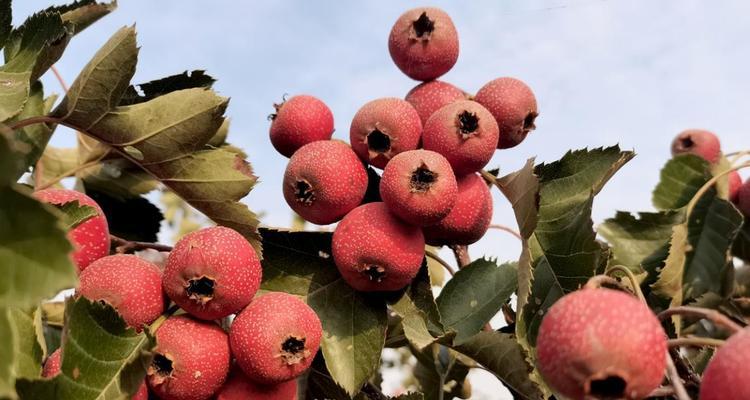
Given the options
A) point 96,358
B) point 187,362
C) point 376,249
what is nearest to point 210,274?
point 187,362

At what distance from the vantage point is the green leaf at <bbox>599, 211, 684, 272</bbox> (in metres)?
3.03

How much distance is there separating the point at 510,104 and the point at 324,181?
600mm

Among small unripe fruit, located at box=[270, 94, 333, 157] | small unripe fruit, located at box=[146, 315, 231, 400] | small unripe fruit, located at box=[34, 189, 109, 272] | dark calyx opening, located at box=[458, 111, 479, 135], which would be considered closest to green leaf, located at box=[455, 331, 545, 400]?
dark calyx opening, located at box=[458, 111, 479, 135]

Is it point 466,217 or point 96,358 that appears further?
point 466,217

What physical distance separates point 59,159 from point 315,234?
1844 millimetres

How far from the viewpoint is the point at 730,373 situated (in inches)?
47.8

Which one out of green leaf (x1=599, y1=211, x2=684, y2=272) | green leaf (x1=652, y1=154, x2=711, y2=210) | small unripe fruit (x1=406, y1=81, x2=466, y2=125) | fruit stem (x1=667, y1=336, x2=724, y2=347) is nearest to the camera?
fruit stem (x1=667, y1=336, x2=724, y2=347)

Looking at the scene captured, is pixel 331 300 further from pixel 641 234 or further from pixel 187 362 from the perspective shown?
pixel 641 234

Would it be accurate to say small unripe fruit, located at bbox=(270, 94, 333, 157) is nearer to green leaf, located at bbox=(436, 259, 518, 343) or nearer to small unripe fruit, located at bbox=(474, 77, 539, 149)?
small unripe fruit, located at bbox=(474, 77, 539, 149)

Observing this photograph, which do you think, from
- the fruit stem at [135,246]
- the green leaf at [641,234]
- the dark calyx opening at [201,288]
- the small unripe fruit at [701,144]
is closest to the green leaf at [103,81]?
the fruit stem at [135,246]

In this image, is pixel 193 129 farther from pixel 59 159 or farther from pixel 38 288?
pixel 59 159

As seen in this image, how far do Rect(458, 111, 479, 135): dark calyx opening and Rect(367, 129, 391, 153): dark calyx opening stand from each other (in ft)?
0.68

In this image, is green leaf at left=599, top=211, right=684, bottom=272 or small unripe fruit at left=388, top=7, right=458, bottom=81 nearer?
small unripe fruit at left=388, top=7, right=458, bottom=81

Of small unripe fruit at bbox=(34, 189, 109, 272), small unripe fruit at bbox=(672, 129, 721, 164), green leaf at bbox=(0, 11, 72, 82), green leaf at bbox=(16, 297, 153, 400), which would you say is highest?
green leaf at bbox=(0, 11, 72, 82)
